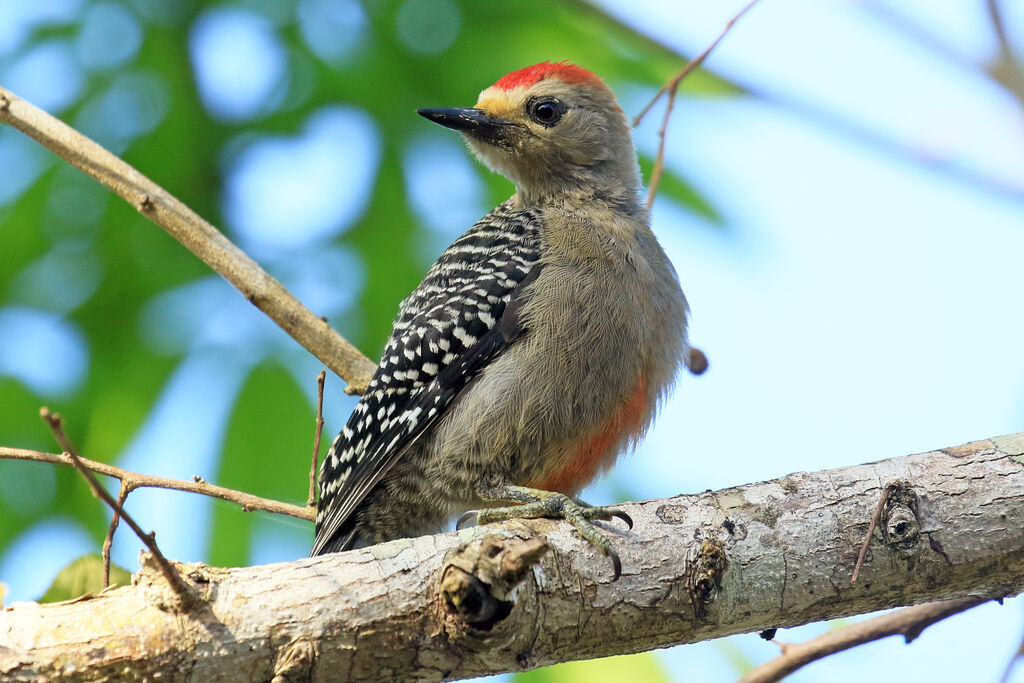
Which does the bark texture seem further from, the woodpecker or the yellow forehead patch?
the yellow forehead patch

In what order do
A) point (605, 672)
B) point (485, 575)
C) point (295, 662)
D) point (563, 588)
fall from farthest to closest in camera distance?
point (605, 672) → point (563, 588) → point (295, 662) → point (485, 575)

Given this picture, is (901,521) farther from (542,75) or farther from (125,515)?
(542,75)

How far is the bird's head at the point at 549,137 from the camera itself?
6105 millimetres

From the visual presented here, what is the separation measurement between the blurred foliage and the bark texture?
2100 millimetres

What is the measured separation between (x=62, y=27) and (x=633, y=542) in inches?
182

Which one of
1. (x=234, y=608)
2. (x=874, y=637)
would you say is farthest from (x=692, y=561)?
(x=234, y=608)

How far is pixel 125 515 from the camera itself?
2729 millimetres

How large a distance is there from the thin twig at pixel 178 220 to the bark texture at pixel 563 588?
210 centimetres

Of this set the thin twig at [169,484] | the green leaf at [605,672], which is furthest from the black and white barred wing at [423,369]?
the green leaf at [605,672]

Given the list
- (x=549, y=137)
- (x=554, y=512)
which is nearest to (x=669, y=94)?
(x=549, y=137)

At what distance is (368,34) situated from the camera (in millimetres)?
6199

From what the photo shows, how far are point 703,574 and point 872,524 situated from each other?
25.3 inches

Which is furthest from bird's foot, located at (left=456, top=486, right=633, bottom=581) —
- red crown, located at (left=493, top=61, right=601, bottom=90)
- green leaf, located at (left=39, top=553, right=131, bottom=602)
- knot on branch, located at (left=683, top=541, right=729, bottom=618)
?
red crown, located at (left=493, top=61, right=601, bottom=90)

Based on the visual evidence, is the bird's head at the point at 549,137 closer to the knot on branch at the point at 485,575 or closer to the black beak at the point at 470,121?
the black beak at the point at 470,121
